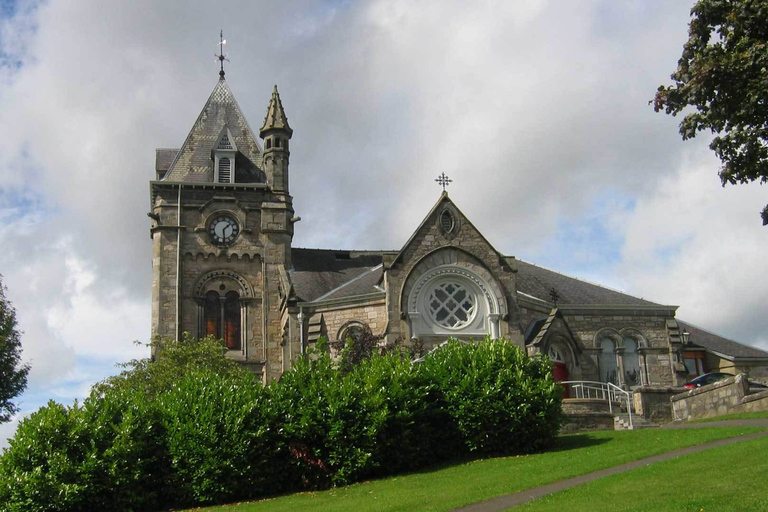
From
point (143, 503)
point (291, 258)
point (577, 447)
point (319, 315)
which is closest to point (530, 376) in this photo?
point (577, 447)

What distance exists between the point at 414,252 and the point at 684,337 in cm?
1695

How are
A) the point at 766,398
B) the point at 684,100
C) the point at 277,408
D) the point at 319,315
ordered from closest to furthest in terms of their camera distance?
1. the point at 684,100
2. the point at 277,408
3. the point at 766,398
4. the point at 319,315

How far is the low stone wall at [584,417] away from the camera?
29697 mm

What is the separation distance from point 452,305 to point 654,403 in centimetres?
1091

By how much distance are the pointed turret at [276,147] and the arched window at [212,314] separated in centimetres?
735

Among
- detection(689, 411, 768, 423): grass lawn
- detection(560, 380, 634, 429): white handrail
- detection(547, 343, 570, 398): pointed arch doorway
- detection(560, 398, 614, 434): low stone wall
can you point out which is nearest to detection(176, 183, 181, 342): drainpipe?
detection(547, 343, 570, 398): pointed arch doorway

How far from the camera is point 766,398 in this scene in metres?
27.5

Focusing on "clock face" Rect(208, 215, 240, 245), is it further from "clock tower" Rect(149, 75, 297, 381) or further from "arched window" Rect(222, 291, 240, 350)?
"arched window" Rect(222, 291, 240, 350)

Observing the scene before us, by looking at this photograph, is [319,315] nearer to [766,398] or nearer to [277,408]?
[277,408]

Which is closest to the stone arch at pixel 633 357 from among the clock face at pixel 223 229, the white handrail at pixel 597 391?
the white handrail at pixel 597 391

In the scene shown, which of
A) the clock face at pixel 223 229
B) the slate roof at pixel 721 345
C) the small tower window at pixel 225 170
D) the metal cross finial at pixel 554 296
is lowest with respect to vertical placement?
the slate roof at pixel 721 345

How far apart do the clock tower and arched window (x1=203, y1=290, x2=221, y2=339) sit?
6 centimetres

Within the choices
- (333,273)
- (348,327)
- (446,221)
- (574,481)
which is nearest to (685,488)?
(574,481)

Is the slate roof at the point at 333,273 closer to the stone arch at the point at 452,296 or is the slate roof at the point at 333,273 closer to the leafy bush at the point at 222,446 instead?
the stone arch at the point at 452,296
